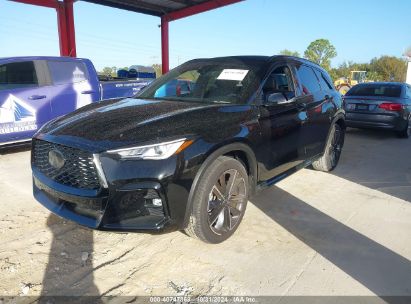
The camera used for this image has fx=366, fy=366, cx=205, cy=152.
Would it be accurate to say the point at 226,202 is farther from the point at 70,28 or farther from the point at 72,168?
the point at 70,28

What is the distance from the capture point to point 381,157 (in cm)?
718

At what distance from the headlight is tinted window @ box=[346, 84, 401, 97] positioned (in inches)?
330

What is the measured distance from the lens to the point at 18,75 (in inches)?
259

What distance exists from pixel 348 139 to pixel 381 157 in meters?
2.09

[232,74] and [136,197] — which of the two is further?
[232,74]

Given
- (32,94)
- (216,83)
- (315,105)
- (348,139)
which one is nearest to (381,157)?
(348,139)

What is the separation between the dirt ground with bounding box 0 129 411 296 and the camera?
2.74 m

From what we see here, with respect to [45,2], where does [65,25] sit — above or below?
below

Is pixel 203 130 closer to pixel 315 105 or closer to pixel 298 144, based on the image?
pixel 298 144

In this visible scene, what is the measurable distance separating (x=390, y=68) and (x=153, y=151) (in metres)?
63.6

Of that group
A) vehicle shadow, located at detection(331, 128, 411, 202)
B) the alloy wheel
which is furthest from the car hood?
vehicle shadow, located at detection(331, 128, 411, 202)

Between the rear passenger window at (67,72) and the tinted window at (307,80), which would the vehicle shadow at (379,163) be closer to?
the tinted window at (307,80)

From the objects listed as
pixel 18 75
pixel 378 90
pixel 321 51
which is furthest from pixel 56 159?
pixel 321 51

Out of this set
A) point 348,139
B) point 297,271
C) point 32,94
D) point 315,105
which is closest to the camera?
point 297,271
